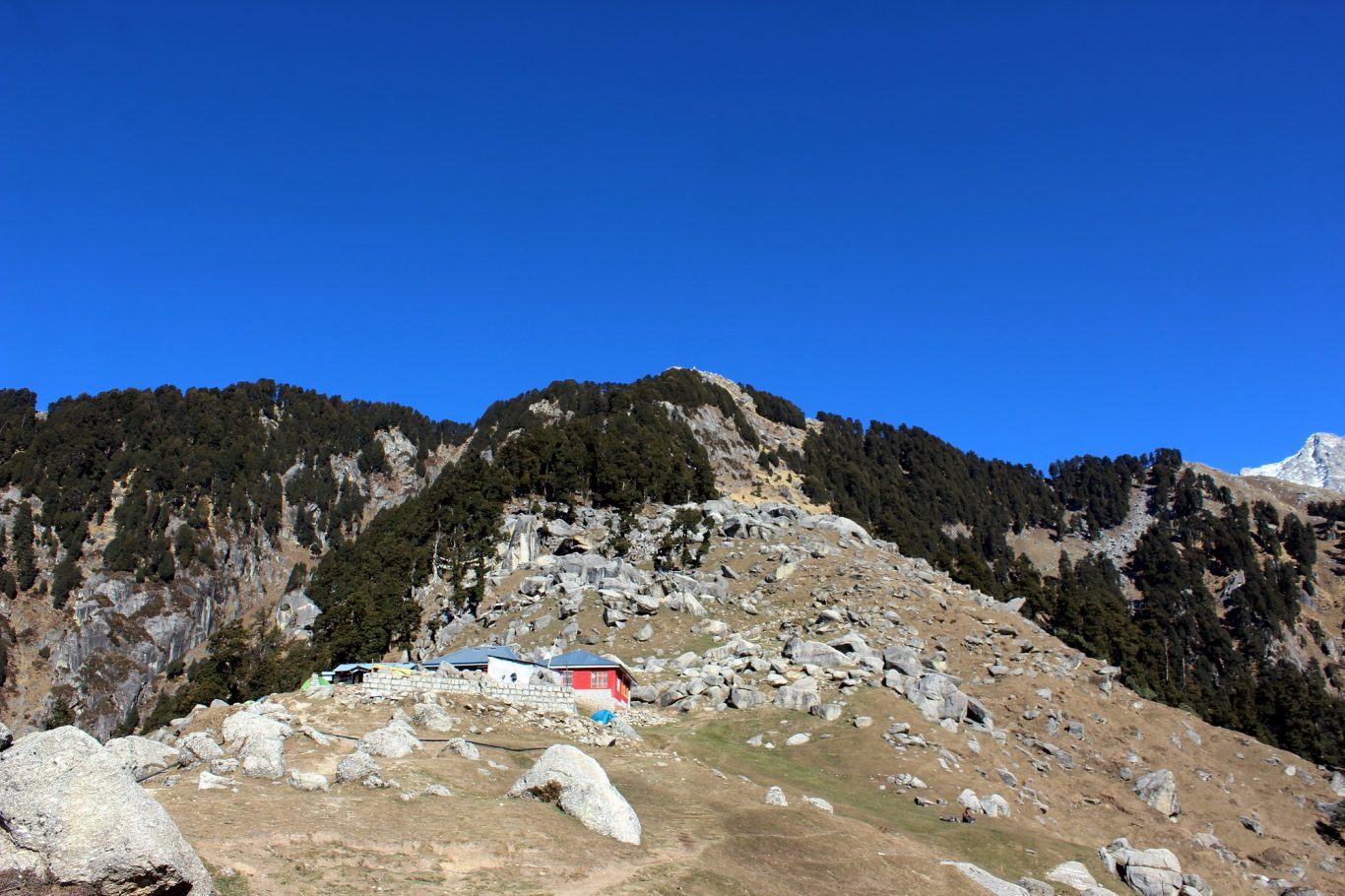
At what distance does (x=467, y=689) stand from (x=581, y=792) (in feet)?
55.8

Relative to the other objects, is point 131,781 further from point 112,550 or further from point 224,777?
point 112,550

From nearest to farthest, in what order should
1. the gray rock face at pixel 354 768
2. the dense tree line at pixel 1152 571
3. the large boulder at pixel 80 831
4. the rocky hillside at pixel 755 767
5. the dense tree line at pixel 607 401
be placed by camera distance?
the large boulder at pixel 80 831 → the rocky hillside at pixel 755 767 → the gray rock face at pixel 354 768 → the dense tree line at pixel 1152 571 → the dense tree line at pixel 607 401

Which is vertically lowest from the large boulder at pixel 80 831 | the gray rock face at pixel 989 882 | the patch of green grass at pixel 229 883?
the gray rock face at pixel 989 882

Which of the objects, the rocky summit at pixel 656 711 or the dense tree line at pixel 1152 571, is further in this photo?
the dense tree line at pixel 1152 571

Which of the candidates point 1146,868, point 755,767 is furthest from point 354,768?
point 1146,868

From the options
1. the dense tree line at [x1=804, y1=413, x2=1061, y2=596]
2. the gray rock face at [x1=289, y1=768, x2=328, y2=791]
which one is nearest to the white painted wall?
the gray rock face at [x1=289, y1=768, x2=328, y2=791]

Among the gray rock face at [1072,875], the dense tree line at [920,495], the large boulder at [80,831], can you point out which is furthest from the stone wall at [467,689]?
the dense tree line at [920,495]

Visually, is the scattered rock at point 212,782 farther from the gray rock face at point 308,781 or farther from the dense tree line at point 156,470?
the dense tree line at point 156,470

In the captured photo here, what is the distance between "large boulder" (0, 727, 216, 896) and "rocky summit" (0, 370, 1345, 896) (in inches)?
1.5

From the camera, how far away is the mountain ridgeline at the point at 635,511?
7681 centimetres

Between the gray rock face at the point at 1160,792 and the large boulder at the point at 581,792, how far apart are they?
106 feet

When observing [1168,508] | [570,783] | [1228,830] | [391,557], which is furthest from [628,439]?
[1168,508]

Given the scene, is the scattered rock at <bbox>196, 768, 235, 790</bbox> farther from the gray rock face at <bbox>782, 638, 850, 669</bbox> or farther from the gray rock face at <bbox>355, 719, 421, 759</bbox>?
the gray rock face at <bbox>782, 638, 850, 669</bbox>

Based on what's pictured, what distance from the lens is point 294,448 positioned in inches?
7569
